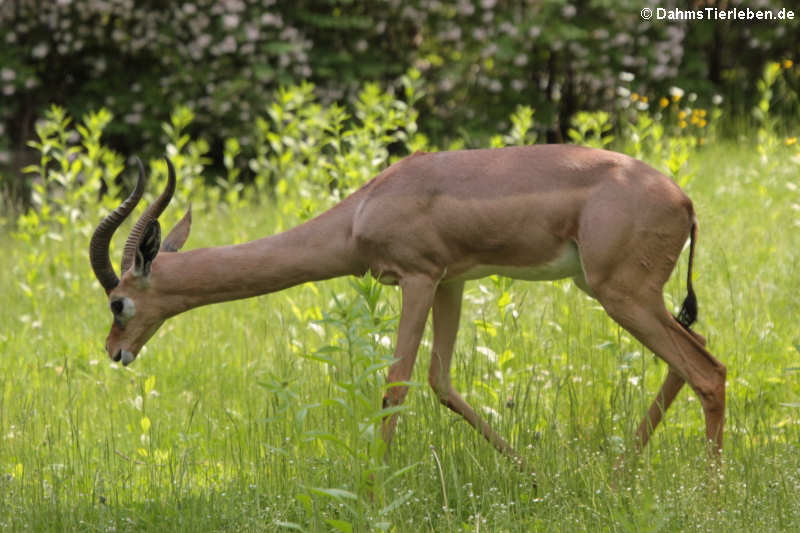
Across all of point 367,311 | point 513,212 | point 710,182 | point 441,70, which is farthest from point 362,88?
point 367,311

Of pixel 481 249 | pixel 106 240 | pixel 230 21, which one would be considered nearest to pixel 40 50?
pixel 230 21

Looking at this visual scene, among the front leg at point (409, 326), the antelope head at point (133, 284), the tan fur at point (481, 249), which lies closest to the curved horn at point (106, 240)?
the antelope head at point (133, 284)

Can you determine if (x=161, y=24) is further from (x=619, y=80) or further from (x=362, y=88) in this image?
(x=619, y=80)

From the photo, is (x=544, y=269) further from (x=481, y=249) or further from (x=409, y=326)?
(x=409, y=326)

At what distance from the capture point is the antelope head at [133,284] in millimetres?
4840

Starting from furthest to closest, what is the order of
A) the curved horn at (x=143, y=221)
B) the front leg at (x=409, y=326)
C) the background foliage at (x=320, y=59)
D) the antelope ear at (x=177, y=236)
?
the background foliage at (x=320, y=59), the antelope ear at (x=177, y=236), the curved horn at (x=143, y=221), the front leg at (x=409, y=326)

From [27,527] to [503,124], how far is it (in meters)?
10.0

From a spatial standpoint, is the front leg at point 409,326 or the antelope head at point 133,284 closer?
the front leg at point 409,326

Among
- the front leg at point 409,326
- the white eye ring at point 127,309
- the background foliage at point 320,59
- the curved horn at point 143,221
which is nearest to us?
the front leg at point 409,326

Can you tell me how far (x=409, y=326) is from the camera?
4664 millimetres

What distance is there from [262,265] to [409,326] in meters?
0.73

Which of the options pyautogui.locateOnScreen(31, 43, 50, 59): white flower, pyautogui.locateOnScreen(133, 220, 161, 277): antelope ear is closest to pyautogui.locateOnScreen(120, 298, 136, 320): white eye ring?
pyautogui.locateOnScreen(133, 220, 161, 277): antelope ear

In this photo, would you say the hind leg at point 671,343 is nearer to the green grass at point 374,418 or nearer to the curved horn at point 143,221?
the green grass at point 374,418

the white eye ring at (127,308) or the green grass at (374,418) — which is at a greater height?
the white eye ring at (127,308)
